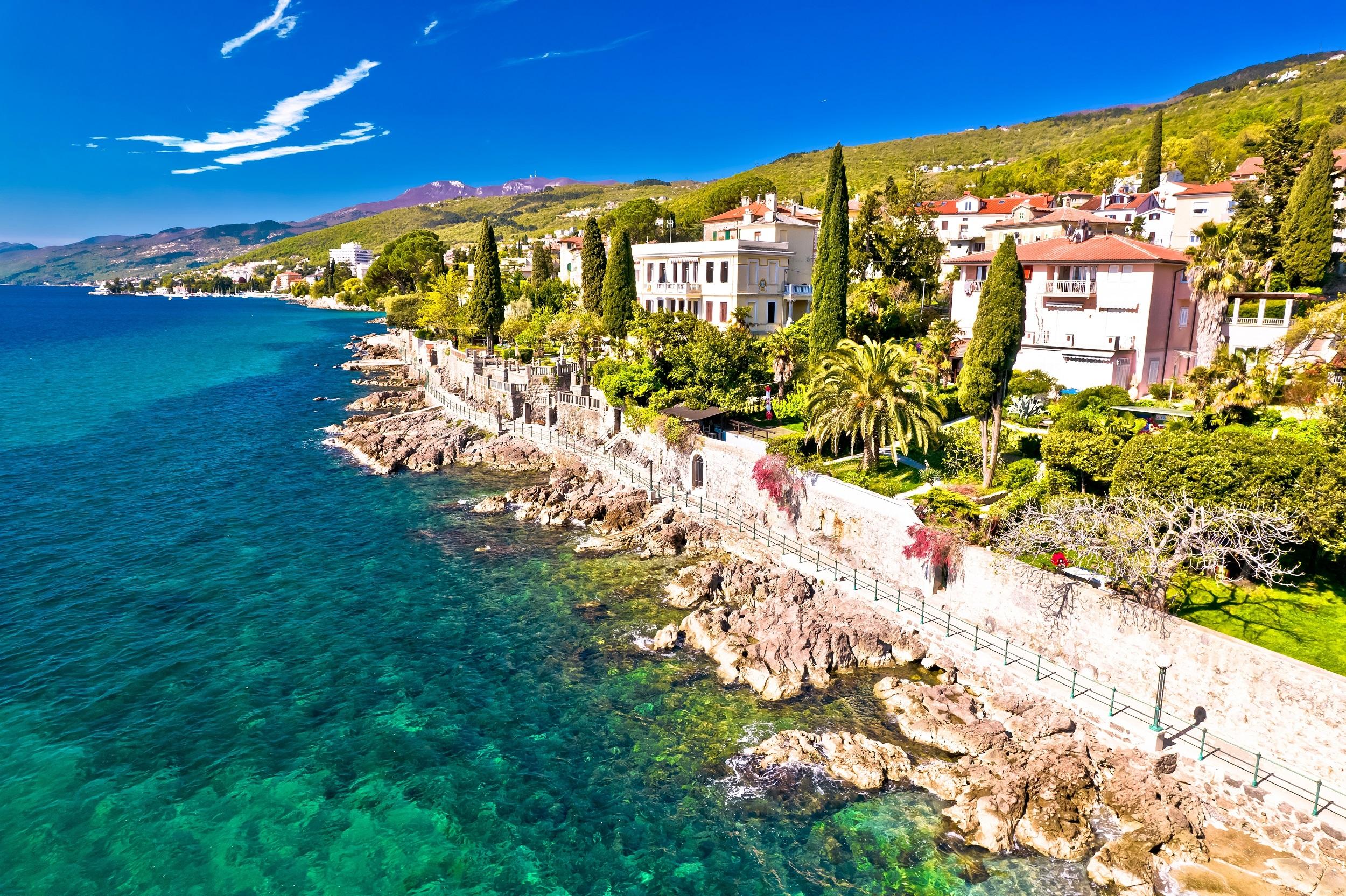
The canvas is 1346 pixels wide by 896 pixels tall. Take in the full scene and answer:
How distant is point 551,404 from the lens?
54375mm

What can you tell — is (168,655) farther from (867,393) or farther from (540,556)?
(867,393)

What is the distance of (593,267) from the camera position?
66.0m

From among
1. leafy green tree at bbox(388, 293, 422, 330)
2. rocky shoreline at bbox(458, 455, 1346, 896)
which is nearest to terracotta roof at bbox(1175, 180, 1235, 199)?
rocky shoreline at bbox(458, 455, 1346, 896)

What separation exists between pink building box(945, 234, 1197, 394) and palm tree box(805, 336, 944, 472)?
10962mm

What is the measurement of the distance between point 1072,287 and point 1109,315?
2.60 metres

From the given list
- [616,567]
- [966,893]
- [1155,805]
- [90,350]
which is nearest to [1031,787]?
[1155,805]

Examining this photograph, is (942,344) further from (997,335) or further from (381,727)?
(381,727)

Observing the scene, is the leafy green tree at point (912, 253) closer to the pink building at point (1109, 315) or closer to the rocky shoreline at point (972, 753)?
the pink building at point (1109, 315)

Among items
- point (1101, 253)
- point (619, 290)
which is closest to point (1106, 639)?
point (1101, 253)

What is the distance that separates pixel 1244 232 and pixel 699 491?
3813 cm

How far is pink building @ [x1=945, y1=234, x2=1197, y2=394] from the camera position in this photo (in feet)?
129

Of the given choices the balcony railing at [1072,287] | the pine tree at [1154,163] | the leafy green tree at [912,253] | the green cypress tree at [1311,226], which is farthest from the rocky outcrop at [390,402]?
the pine tree at [1154,163]

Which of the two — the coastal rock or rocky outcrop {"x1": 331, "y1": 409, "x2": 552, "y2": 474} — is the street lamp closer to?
the coastal rock

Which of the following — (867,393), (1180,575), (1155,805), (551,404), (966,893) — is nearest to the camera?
(966,893)
